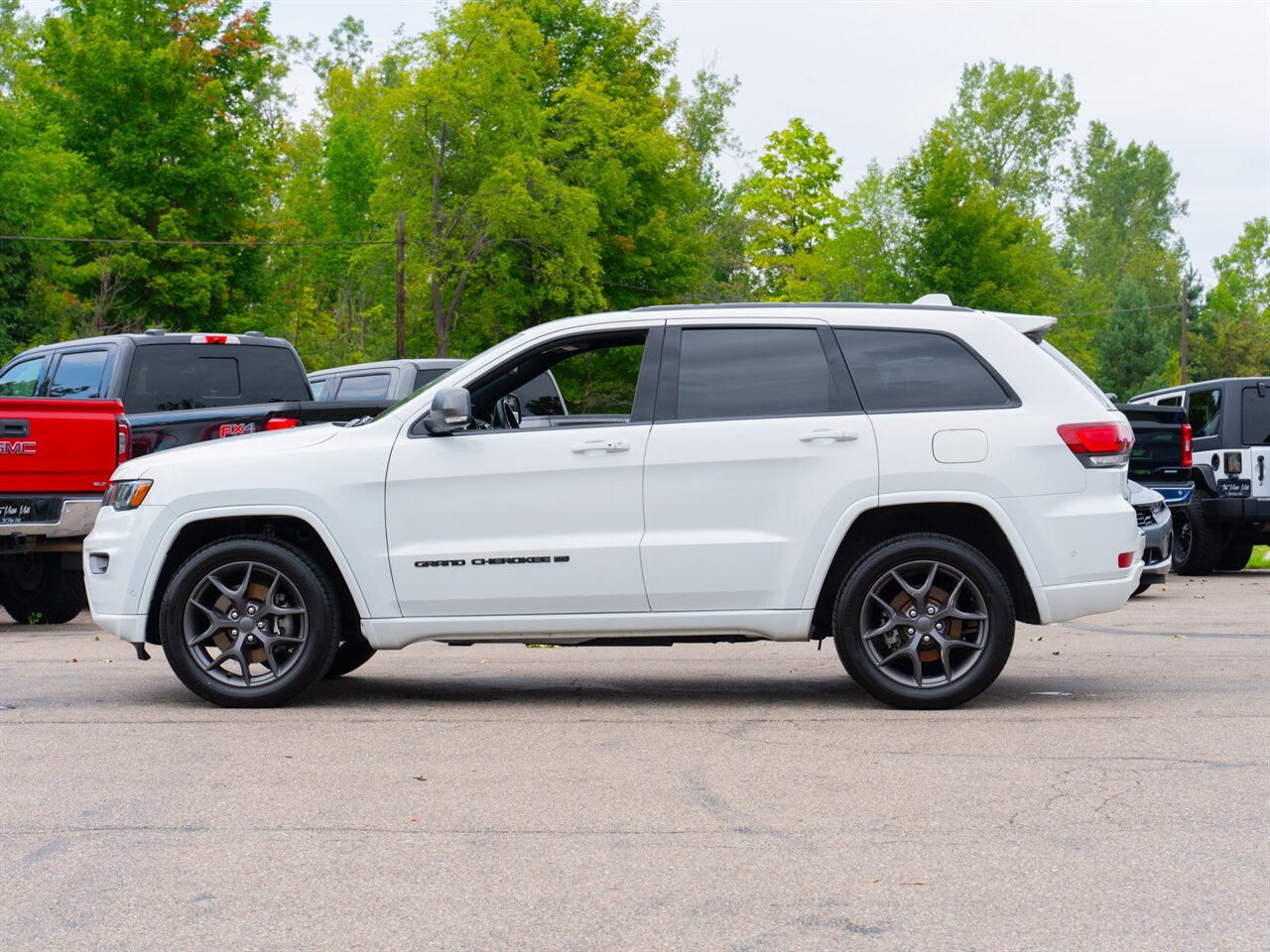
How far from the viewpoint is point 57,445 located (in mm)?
11438

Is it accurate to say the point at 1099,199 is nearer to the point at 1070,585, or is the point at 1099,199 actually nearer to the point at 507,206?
the point at 507,206

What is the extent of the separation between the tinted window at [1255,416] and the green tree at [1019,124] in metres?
65.8

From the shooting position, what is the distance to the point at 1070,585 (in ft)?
24.7

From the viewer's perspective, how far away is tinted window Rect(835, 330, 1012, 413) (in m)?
7.65

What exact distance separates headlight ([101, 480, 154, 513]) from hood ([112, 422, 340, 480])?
0.04m

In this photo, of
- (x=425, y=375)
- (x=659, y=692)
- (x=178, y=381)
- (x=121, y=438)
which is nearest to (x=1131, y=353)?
(x=425, y=375)

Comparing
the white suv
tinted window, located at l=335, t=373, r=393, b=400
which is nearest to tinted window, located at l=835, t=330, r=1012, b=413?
the white suv

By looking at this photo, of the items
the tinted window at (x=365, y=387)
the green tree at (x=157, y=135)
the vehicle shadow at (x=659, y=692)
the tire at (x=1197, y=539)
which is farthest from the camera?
the green tree at (x=157, y=135)

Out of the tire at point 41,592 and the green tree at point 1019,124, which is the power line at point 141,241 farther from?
the green tree at point 1019,124

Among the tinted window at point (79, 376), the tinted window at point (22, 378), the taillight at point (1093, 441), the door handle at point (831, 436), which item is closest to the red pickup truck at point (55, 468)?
the tinted window at point (79, 376)

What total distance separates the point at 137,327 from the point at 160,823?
41.0m

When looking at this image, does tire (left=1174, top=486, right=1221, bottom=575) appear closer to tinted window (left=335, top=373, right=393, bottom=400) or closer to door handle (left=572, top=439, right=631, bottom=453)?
tinted window (left=335, top=373, right=393, bottom=400)

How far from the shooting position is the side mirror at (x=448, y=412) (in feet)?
24.5

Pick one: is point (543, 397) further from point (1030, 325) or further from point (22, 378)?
point (22, 378)
